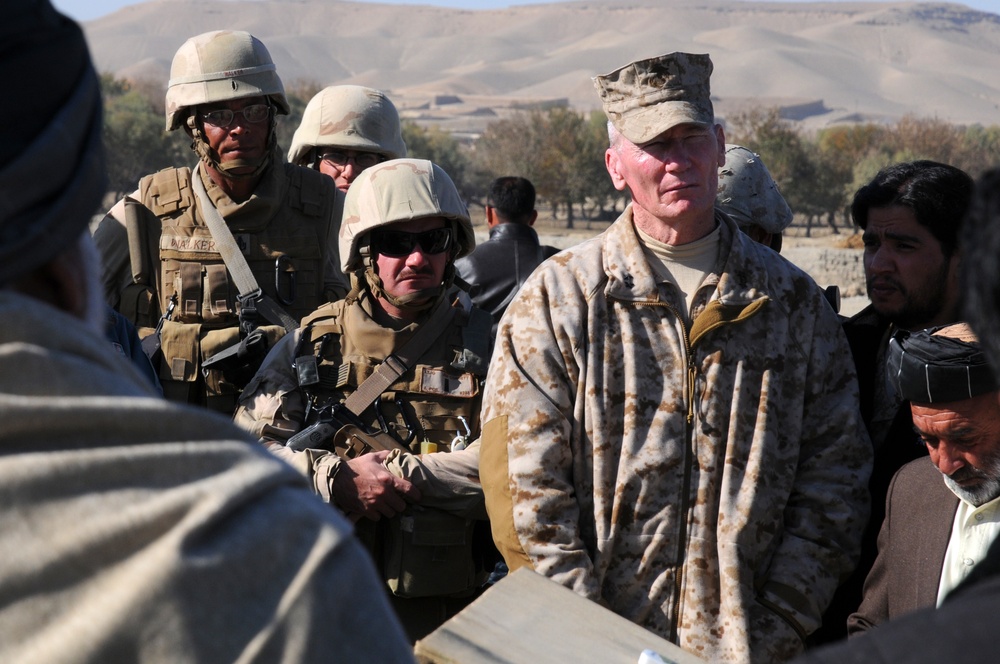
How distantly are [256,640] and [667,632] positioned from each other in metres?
2.02

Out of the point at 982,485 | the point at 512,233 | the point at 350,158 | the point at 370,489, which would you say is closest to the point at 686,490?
the point at 982,485

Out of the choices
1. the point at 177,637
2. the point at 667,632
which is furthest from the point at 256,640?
the point at 667,632

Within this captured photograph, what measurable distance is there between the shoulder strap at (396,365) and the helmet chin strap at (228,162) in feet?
5.01

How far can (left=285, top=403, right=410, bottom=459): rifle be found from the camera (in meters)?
3.57

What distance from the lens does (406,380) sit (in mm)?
3781

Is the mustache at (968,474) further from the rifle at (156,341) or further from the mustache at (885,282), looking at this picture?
the rifle at (156,341)

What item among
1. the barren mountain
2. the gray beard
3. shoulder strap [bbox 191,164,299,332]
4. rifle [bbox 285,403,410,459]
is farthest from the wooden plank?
the barren mountain

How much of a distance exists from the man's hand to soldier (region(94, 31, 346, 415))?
1.43 meters

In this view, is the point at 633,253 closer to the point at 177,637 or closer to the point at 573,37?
the point at 177,637

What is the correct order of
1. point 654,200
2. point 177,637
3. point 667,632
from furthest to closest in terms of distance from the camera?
point 654,200, point 667,632, point 177,637

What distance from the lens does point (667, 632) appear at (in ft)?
9.64

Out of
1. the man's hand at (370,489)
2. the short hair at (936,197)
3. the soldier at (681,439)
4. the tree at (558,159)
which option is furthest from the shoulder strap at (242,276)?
the tree at (558,159)

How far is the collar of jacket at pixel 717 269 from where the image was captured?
304 cm

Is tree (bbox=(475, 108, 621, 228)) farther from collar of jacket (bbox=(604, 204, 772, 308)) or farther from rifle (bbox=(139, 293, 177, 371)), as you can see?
collar of jacket (bbox=(604, 204, 772, 308))
